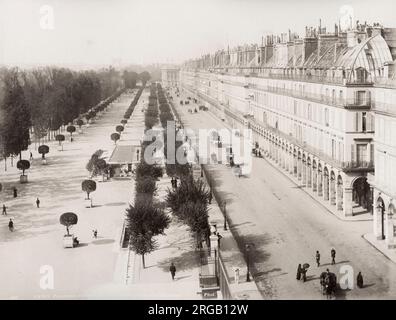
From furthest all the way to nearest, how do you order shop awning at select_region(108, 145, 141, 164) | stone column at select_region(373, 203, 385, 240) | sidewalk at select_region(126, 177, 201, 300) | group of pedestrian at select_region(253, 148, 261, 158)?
shop awning at select_region(108, 145, 141, 164) < group of pedestrian at select_region(253, 148, 261, 158) < stone column at select_region(373, 203, 385, 240) < sidewalk at select_region(126, 177, 201, 300)

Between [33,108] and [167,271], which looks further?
[33,108]

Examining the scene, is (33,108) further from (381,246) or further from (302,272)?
(302,272)

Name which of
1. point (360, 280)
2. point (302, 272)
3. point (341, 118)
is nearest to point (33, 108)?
point (341, 118)

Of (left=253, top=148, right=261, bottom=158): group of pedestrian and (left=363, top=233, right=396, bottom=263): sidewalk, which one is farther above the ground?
(left=253, top=148, right=261, bottom=158): group of pedestrian

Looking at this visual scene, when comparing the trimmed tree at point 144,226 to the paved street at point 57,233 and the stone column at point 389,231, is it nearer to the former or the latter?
the paved street at point 57,233

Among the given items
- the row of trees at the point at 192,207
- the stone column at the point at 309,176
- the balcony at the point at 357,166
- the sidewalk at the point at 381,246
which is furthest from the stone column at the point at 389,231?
the stone column at the point at 309,176

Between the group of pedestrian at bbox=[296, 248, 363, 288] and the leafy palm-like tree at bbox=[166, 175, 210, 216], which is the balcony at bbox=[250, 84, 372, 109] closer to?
the leafy palm-like tree at bbox=[166, 175, 210, 216]

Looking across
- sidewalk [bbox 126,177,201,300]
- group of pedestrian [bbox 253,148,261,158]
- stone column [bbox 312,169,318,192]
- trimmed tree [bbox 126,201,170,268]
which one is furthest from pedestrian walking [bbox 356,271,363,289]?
group of pedestrian [bbox 253,148,261,158]
